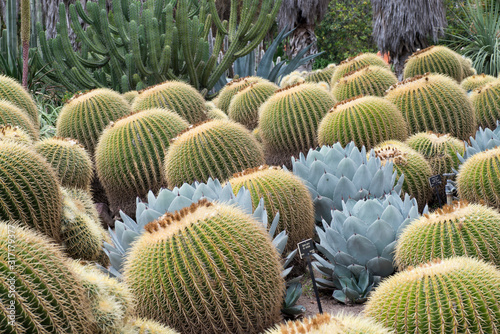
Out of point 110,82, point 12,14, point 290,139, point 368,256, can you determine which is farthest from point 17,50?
point 368,256

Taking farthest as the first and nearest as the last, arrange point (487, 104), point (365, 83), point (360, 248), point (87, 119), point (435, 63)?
point (435, 63), point (365, 83), point (487, 104), point (87, 119), point (360, 248)

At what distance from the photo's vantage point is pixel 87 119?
5402 mm

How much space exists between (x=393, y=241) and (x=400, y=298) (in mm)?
1081

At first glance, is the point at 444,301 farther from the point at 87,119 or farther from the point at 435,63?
the point at 435,63

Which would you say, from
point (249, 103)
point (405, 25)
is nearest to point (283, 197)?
point (249, 103)

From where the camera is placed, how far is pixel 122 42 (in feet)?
26.6

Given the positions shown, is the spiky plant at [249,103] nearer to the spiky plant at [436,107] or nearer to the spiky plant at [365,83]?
the spiky plant at [365,83]

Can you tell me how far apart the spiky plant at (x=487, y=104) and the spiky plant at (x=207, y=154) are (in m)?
3.03

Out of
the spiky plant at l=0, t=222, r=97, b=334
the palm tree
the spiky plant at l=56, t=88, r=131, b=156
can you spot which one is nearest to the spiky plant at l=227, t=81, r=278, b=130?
the spiky plant at l=56, t=88, r=131, b=156

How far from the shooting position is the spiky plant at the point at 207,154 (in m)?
4.24

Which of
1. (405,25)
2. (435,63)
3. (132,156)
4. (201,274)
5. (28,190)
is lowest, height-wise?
(132,156)

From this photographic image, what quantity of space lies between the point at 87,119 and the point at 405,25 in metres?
8.03

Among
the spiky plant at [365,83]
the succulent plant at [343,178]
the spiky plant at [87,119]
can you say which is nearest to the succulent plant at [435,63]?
the spiky plant at [365,83]

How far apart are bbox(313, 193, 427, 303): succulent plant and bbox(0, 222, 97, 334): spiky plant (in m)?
1.96
